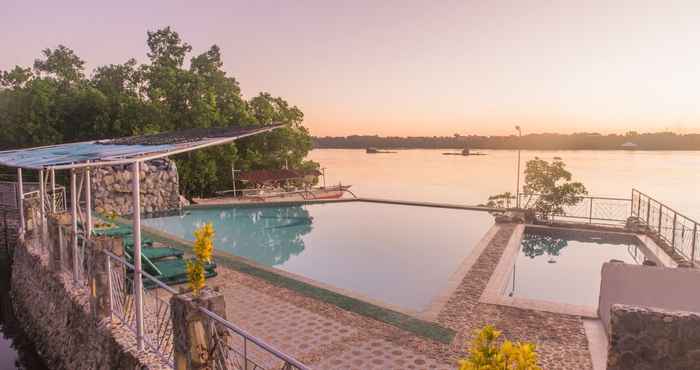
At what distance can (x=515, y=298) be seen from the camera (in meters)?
8.19

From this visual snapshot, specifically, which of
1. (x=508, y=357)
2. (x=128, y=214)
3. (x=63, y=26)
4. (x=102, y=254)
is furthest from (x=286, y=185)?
(x=508, y=357)

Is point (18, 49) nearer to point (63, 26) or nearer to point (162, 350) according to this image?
point (63, 26)

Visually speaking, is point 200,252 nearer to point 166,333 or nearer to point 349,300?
point 166,333

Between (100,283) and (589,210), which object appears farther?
(589,210)

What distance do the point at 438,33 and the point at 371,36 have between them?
13.2 ft

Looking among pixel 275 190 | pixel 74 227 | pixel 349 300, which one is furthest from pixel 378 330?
pixel 275 190

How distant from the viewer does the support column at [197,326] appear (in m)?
4.29

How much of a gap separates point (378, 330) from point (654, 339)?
164 inches

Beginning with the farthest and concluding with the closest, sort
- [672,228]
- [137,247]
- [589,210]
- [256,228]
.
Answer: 1. [589,210]
2. [256,228]
3. [672,228]
4. [137,247]

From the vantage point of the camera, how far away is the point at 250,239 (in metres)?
16.5

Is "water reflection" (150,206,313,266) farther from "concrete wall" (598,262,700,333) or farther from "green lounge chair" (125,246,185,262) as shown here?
"concrete wall" (598,262,700,333)

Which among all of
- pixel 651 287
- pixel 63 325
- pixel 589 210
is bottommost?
pixel 63 325

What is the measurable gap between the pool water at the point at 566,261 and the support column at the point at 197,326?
316 inches

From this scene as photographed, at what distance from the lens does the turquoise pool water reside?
11.5m
